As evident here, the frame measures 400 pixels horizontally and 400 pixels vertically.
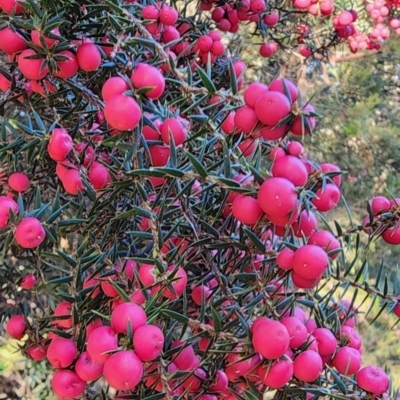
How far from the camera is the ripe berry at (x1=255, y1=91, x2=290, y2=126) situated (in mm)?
411

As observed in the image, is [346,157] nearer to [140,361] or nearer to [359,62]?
[359,62]

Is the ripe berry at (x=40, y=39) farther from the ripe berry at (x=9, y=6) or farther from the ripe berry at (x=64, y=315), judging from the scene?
the ripe berry at (x=64, y=315)

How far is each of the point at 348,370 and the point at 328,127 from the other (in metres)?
2.13

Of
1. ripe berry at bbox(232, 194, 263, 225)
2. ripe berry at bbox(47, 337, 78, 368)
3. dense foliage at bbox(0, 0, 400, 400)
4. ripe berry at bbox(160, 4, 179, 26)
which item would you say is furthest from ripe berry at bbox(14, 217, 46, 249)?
ripe berry at bbox(160, 4, 179, 26)

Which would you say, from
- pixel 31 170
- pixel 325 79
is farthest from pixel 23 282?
pixel 325 79

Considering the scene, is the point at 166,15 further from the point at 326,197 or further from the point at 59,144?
the point at 326,197

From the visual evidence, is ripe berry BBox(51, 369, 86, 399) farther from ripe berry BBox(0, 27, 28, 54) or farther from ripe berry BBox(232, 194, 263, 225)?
ripe berry BBox(0, 27, 28, 54)

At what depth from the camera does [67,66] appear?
0.53 metres

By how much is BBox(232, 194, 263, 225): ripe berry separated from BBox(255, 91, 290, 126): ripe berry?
0.07 metres

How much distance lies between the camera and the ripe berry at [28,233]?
498 mm

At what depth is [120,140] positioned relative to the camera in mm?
491

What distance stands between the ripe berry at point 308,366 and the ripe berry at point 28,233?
0.28m

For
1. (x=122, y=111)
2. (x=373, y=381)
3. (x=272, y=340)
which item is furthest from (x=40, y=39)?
(x=373, y=381)

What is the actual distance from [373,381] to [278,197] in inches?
8.7
